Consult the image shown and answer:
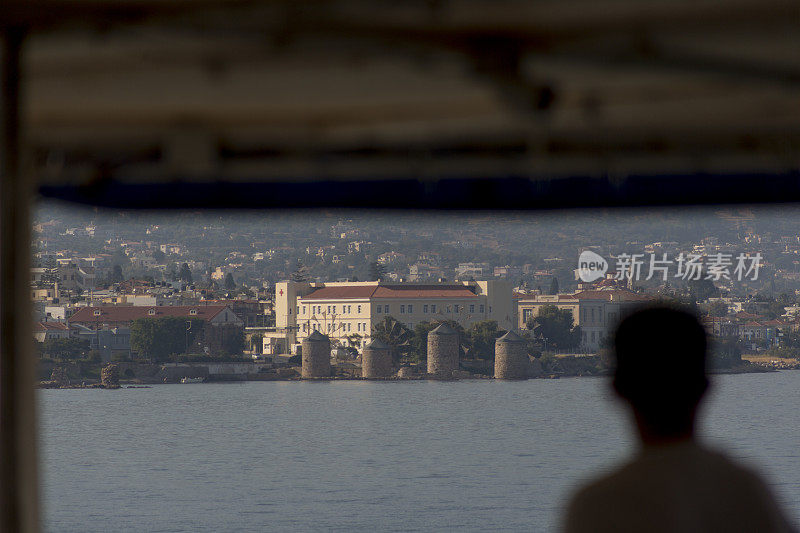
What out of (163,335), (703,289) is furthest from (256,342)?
(703,289)

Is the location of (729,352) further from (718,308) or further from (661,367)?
(661,367)

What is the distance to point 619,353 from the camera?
78cm

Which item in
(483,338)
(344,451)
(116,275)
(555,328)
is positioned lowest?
(344,451)

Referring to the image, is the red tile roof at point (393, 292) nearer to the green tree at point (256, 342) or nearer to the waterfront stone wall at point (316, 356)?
the green tree at point (256, 342)

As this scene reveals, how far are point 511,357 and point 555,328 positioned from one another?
163 inches

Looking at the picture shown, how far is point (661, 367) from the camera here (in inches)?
30.0

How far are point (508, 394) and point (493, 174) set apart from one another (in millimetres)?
47973

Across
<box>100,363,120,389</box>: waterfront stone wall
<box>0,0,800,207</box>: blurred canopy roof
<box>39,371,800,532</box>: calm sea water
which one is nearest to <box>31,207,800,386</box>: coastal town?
<box>100,363,120,389</box>: waterfront stone wall

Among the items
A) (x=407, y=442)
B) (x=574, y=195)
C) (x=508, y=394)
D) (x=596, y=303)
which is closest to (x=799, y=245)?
(x=596, y=303)

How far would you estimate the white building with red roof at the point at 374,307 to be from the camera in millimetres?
52562

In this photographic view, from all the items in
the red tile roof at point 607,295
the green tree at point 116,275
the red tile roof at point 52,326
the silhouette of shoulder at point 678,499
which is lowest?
the red tile roof at point 52,326

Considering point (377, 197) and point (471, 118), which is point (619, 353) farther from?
point (377, 197)

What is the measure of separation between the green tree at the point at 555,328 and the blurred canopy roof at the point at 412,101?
49870 mm

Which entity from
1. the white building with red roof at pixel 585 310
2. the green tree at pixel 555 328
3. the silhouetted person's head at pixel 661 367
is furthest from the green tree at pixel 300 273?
the silhouetted person's head at pixel 661 367
